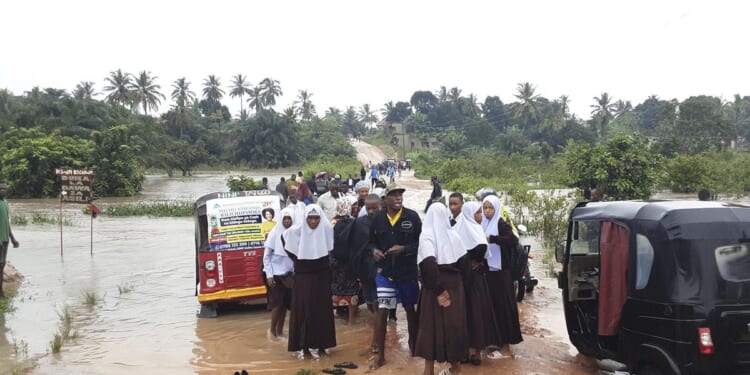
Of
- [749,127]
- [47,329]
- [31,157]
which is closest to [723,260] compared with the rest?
[47,329]

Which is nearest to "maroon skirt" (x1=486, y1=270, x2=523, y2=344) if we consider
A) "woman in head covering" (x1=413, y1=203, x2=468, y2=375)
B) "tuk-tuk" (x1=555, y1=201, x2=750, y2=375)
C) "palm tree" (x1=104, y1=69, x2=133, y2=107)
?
"woman in head covering" (x1=413, y1=203, x2=468, y2=375)

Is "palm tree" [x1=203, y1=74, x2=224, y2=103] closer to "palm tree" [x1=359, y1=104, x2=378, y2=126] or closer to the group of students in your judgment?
"palm tree" [x1=359, y1=104, x2=378, y2=126]

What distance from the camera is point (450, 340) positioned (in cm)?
570

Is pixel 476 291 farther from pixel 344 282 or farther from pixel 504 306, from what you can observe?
pixel 344 282

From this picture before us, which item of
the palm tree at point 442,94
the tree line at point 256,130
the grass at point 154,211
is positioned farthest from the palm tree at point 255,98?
the grass at point 154,211

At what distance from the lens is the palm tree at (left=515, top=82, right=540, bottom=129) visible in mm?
95188

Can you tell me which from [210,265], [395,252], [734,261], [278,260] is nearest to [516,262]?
[395,252]

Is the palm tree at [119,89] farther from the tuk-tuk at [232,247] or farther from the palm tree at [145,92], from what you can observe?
the tuk-tuk at [232,247]

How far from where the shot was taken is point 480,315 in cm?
628

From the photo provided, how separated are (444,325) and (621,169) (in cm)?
1632

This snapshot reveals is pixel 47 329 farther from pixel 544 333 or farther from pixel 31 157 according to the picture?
pixel 31 157

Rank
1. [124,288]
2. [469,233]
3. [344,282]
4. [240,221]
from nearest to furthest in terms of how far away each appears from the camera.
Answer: [469,233], [344,282], [240,221], [124,288]

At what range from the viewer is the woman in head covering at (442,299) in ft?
18.4

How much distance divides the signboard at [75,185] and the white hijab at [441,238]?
41.4ft
